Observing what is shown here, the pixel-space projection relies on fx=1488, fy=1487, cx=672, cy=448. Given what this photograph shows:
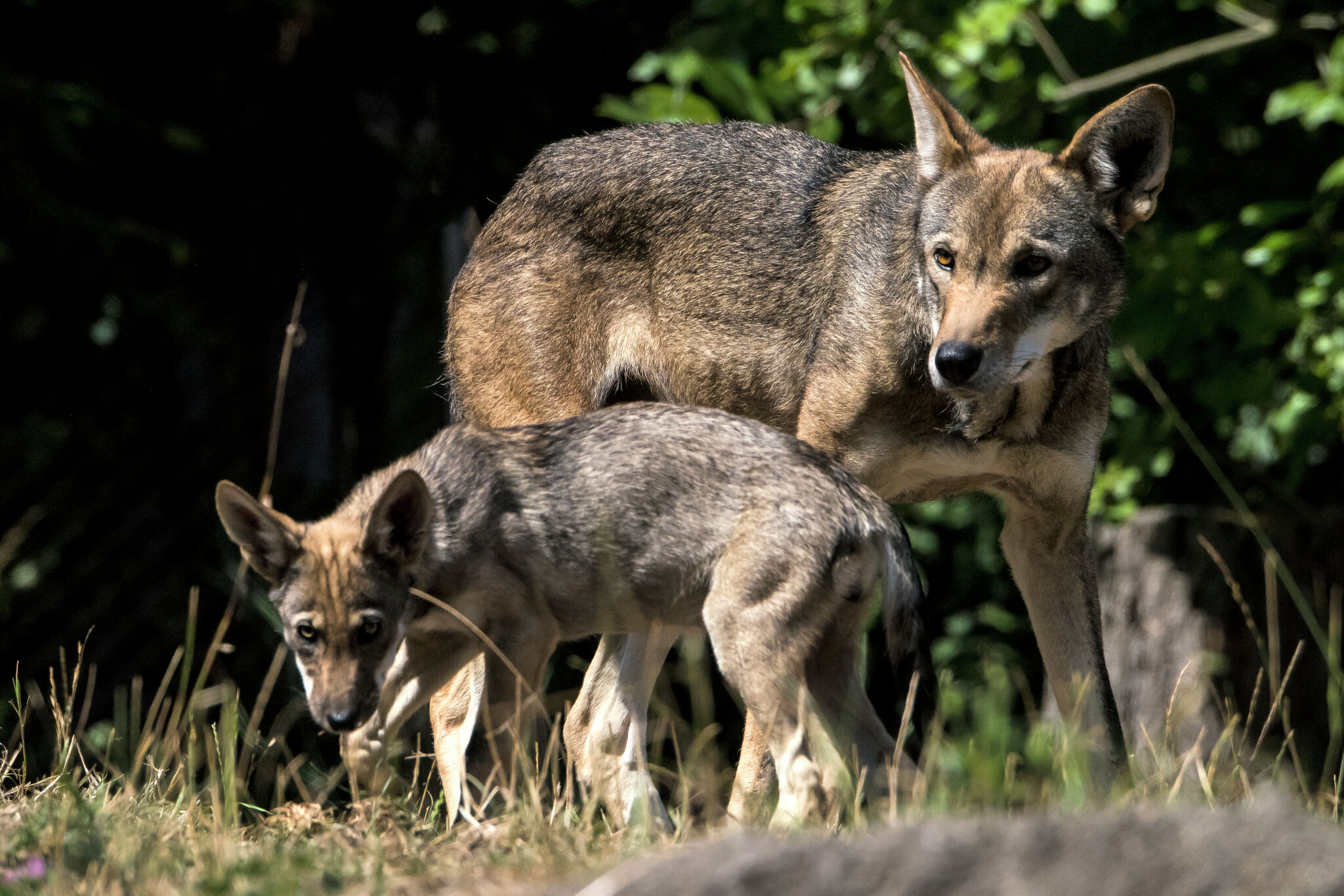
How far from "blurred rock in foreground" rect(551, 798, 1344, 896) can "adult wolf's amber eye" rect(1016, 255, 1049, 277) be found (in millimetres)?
2419

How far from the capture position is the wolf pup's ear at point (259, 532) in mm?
4359

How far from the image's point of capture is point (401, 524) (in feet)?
14.3

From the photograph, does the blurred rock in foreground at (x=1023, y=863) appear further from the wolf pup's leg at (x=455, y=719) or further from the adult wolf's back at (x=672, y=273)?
the adult wolf's back at (x=672, y=273)

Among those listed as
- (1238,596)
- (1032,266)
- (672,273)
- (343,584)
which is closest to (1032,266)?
(1032,266)

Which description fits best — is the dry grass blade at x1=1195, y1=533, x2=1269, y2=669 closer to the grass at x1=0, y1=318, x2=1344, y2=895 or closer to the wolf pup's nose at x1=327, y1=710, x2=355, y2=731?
the grass at x1=0, y1=318, x2=1344, y2=895

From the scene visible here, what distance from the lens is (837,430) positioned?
5.30 m

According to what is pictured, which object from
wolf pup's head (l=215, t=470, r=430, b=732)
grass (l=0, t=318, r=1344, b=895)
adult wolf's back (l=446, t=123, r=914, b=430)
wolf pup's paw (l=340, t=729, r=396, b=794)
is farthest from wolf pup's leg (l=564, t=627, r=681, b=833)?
wolf pup's head (l=215, t=470, r=430, b=732)

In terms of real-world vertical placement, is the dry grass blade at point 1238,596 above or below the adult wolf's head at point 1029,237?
below

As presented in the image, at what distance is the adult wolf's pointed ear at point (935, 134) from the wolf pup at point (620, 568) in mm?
1397

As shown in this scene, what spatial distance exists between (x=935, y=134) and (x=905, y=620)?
6.29 ft

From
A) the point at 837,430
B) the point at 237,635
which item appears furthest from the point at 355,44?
the point at 837,430

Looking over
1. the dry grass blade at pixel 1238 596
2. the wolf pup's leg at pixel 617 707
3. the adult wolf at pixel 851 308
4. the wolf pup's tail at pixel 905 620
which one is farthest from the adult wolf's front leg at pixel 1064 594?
the wolf pup's leg at pixel 617 707

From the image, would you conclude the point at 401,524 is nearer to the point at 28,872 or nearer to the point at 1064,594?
the point at 28,872

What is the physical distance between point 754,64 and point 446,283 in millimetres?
2756
